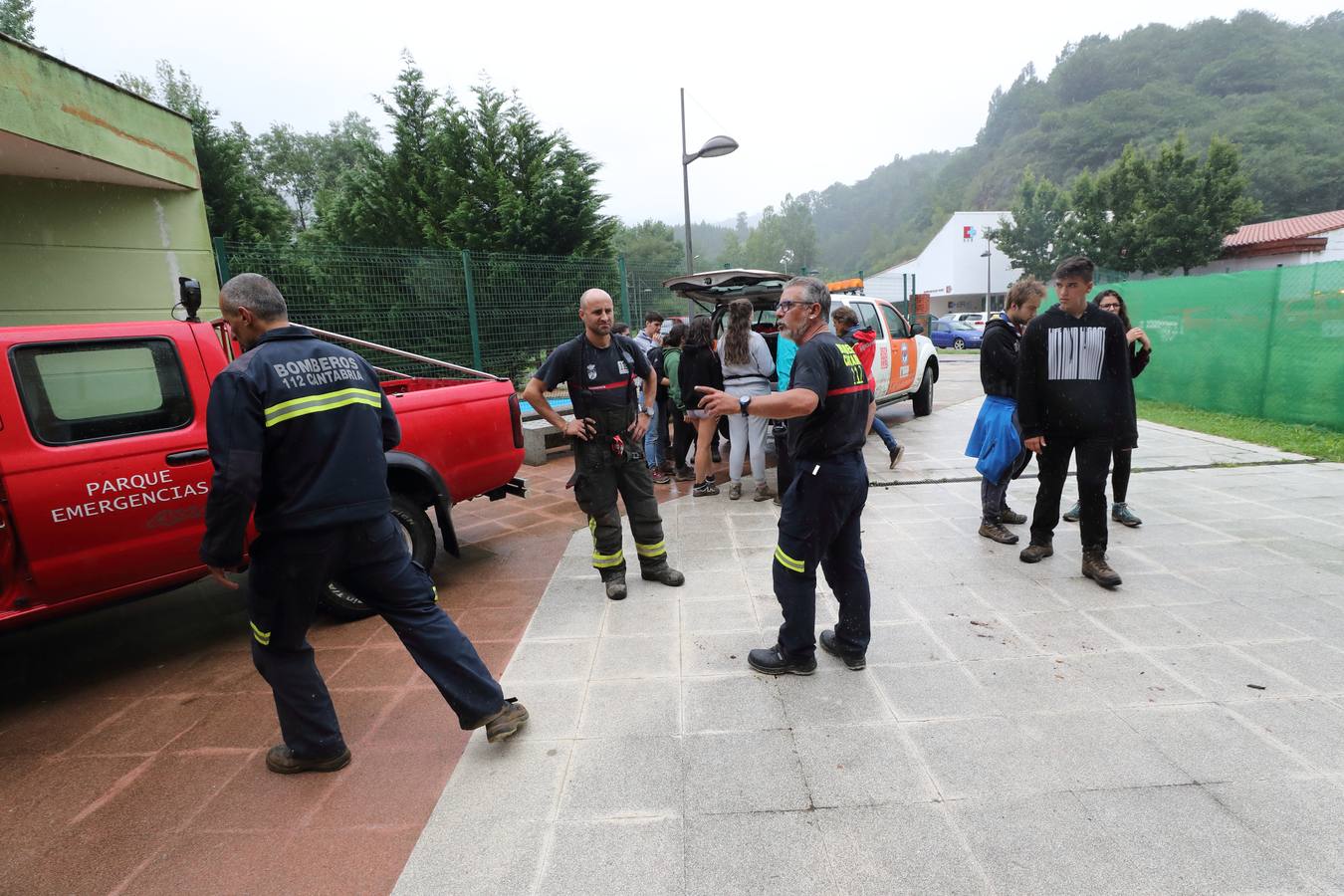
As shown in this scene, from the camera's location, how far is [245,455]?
2129 mm

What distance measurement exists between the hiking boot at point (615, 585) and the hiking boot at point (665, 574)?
19cm

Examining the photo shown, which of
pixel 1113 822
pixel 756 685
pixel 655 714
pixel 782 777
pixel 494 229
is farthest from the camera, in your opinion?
pixel 494 229

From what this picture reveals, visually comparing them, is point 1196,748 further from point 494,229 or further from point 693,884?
point 494,229

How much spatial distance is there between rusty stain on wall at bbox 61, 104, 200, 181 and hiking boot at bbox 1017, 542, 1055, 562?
813 cm

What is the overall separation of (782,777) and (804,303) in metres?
1.91

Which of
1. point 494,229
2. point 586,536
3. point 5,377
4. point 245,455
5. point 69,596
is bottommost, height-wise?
point 586,536

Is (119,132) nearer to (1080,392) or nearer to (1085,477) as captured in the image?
(1080,392)

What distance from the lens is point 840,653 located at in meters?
3.08

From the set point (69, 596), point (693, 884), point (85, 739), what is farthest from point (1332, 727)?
point (69, 596)

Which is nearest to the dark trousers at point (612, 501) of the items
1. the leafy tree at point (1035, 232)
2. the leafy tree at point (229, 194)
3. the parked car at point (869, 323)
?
the parked car at point (869, 323)

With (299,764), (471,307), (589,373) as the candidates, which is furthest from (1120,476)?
(471,307)

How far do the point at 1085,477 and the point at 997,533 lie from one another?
0.88m

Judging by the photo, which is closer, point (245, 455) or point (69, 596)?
point (245, 455)

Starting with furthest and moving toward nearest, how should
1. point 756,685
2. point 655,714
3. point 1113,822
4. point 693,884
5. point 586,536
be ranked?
1. point 586,536
2. point 756,685
3. point 655,714
4. point 1113,822
5. point 693,884
